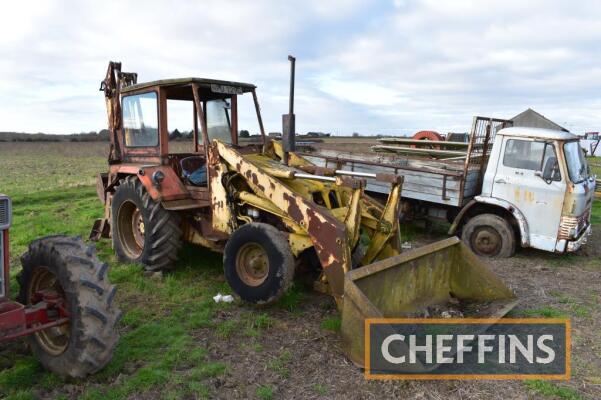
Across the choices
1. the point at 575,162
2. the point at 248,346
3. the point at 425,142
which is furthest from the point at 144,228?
the point at 425,142

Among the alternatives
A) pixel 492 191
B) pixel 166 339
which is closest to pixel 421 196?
pixel 492 191

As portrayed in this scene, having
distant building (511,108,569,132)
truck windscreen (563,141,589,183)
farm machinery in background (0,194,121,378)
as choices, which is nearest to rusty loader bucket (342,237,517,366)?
farm machinery in background (0,194,121,378)

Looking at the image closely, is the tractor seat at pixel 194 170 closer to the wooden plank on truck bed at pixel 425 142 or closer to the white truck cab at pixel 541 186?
the white truck cab at pixel 541 186

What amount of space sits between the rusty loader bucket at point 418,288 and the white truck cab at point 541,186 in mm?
2638

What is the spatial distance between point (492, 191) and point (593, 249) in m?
2.24

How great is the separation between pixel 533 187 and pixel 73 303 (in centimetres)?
→ 630

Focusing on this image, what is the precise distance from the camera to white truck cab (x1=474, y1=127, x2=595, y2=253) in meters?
6.75

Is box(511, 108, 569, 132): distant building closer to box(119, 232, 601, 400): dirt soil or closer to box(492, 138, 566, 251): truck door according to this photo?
box(492, 138, 566, 251): truck door

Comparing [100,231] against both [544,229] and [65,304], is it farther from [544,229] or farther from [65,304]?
[544,229]

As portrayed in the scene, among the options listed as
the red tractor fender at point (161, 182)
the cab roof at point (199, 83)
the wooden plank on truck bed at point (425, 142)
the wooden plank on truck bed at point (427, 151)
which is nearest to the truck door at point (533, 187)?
the wooden plank on truck bed at point (427, 151)

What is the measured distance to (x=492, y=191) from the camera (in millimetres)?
7414

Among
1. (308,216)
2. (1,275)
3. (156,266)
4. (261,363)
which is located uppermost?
(308,216)

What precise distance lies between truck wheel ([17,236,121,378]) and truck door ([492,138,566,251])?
597 centimetres

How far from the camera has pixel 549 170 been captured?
21.9ft
